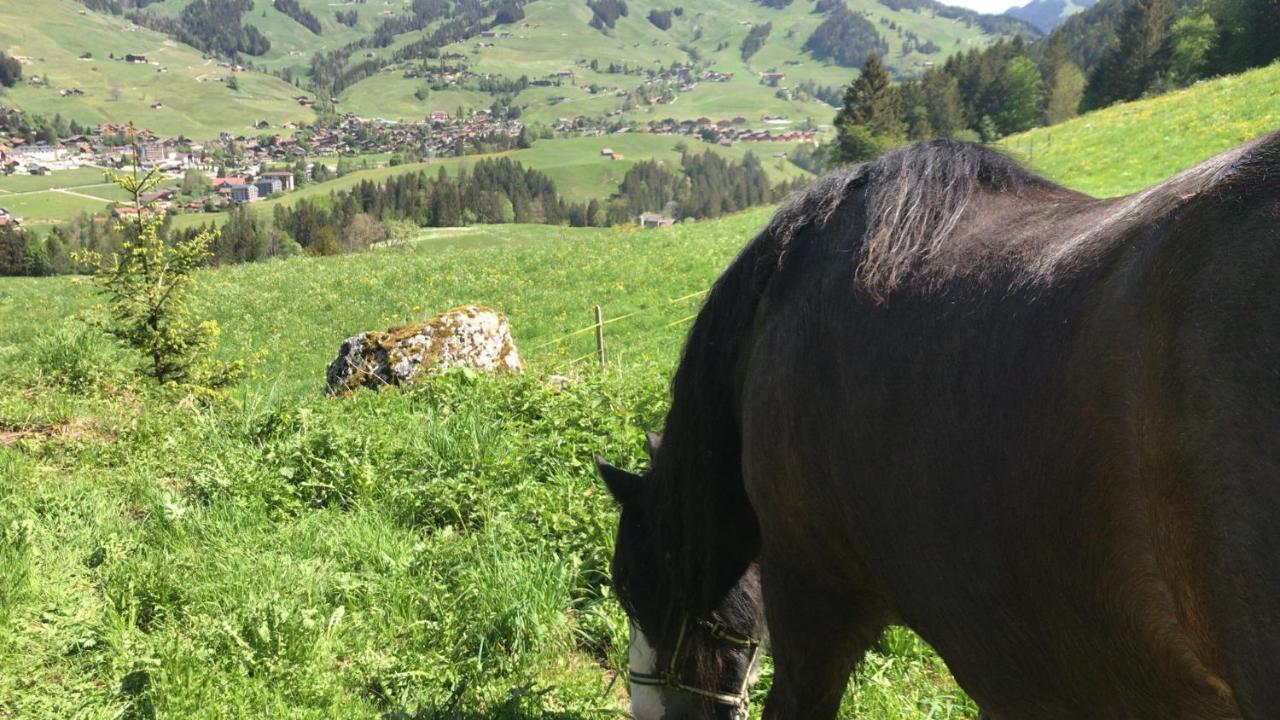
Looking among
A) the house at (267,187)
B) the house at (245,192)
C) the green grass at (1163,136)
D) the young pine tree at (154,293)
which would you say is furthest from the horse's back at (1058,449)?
the house at (267,187)

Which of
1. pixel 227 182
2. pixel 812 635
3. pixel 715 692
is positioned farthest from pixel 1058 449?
pixel 227 182

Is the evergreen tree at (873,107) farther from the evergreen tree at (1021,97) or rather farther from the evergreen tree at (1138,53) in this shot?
the evergreen tree at (1138,53)

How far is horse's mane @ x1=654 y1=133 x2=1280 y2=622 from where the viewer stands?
133 cm

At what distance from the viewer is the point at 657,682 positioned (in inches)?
109

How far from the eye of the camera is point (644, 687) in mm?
2814

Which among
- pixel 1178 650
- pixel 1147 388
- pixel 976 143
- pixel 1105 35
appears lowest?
pixel 1178 650

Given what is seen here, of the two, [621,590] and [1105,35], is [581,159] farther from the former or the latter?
[621,590]

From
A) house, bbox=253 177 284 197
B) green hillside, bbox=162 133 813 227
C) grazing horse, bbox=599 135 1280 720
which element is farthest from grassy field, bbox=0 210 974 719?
house, bbox=253 177 284 197

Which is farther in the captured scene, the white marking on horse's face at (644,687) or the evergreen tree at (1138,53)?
the evergreen tree at (1138,53)

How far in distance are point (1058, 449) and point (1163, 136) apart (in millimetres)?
26224

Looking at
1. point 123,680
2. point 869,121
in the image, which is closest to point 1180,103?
point 869,121

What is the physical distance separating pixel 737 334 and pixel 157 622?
359cm

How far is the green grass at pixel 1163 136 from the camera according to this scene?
18.9 m

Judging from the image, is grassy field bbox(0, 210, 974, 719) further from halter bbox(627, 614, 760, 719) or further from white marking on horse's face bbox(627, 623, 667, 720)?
halter bbox(627, 614, 760, 719)
